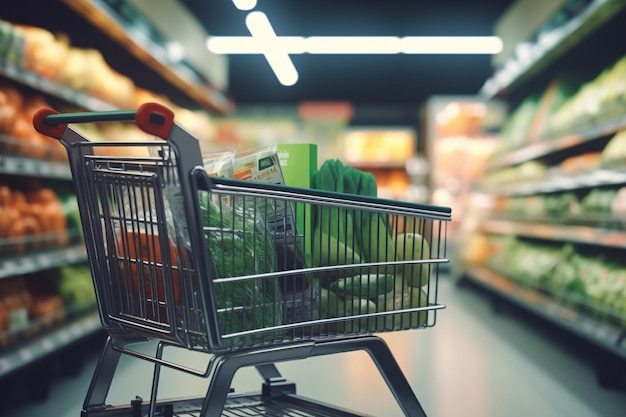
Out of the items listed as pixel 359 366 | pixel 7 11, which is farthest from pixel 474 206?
pixel 7 11

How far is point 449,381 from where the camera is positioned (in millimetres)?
3211

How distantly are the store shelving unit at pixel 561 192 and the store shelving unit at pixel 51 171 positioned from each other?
262cm

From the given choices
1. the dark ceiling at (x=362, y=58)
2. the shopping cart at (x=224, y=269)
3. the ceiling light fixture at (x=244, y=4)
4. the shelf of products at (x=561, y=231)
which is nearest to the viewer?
the shopping cart at (x=224, y=269)

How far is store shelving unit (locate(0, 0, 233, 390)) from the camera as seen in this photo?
2.84 m

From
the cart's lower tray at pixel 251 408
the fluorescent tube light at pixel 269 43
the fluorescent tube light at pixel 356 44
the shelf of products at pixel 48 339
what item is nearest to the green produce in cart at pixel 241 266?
the cart's lower tray at pixel 251 408

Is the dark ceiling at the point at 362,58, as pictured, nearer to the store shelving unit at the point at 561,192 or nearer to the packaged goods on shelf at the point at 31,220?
the store shelving unit at the point at 561,192

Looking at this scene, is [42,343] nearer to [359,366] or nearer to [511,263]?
[359,366]

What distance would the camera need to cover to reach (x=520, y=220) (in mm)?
5520

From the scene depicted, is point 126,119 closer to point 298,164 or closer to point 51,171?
point 298,164

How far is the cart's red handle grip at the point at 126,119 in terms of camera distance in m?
1.20

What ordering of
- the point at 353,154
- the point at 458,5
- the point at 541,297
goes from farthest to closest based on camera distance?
the point at 353,154, the point at 458,5, the point at 541,297

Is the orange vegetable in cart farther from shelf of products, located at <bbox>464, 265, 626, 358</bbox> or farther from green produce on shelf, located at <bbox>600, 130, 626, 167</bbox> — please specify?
green produce on shelf, located at <bbox>600, 130, 626, 167</bbox>

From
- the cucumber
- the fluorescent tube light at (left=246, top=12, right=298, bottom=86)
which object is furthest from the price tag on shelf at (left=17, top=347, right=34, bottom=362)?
the fluorescent tube light at (left=246, top=12, right=298, bottom=86)

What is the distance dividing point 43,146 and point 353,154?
7413mm
